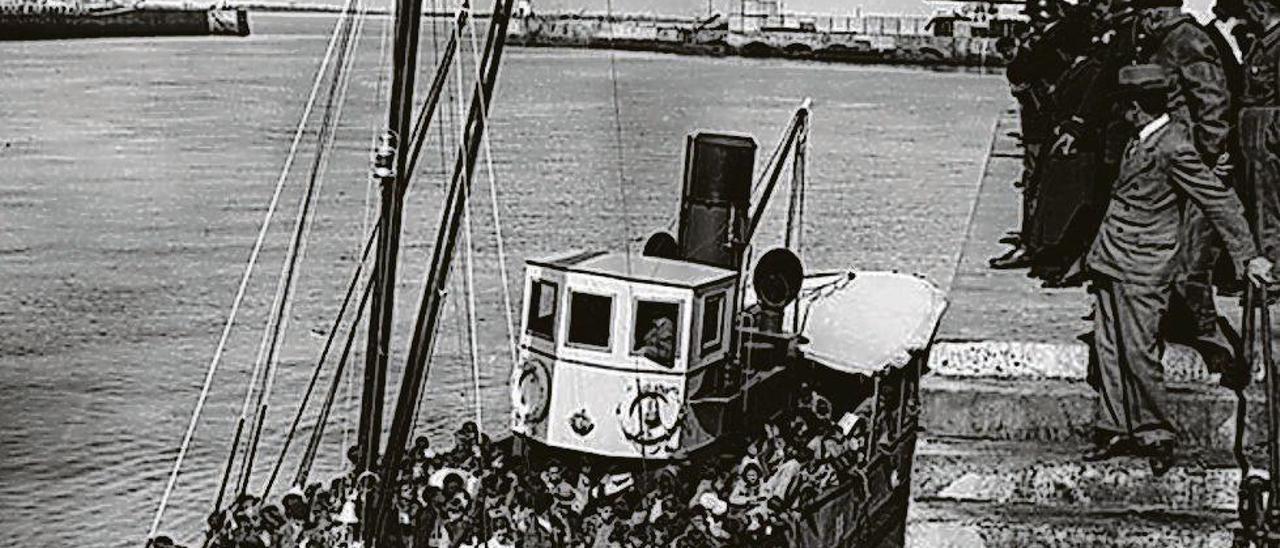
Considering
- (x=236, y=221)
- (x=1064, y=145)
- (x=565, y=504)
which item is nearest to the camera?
(x=1064, y=145)

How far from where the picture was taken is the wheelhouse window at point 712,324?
14.7 m

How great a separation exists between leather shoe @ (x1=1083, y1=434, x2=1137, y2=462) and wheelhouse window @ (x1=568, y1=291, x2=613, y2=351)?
23.3ft

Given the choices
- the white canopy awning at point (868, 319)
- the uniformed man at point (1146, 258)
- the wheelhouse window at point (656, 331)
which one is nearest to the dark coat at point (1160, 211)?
the uniformed man at point (1146, 258)

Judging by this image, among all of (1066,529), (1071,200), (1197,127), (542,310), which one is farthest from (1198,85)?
(542,310)

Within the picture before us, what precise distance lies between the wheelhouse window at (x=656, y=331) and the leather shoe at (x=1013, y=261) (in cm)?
423

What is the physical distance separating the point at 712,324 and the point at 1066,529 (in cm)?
751

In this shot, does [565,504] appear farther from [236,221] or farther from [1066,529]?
[236,221]

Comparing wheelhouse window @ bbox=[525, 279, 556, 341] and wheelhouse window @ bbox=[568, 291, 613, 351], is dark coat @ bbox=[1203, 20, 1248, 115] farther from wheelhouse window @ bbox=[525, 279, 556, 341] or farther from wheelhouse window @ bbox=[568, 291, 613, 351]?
wheelhouse window @ bbox=[525, 279, 556, 341]

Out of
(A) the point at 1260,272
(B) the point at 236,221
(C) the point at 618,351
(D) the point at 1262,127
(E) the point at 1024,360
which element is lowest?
(B) the point at 236,221

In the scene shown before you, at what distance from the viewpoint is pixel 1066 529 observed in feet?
24.7

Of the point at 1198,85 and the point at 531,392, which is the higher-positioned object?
the point at 1198,85

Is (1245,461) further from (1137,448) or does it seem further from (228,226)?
(228,226)

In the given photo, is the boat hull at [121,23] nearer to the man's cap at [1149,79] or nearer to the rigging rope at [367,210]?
the rigging rope at [367,210]

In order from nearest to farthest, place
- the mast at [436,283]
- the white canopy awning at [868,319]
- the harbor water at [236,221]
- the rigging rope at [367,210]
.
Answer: the mast at [436,283]
the rigging rope at [367,210]
the white canopy awning at [868,319]
the harbor water at [236,221]
